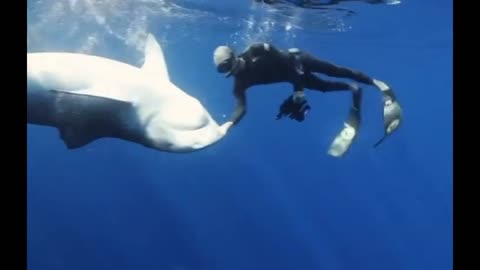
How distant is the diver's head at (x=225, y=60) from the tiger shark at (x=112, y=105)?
1.95 ft

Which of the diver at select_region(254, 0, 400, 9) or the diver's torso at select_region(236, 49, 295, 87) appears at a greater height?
the diver's torso at select_region(236, 49, 295, 87)

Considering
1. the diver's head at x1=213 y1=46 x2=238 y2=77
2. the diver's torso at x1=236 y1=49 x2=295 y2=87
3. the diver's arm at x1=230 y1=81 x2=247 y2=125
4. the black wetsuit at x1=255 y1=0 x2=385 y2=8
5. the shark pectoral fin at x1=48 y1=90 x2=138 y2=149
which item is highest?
the diver's head at x1=213 y1=46 x2=238 y2=77

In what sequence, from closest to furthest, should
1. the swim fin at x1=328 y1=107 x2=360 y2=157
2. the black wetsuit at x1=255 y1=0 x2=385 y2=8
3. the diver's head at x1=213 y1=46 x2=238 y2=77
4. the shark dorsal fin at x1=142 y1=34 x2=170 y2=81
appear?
the swim fin at x1=328 y1=107 x2=360 y2=157
the diver's head at x1=213 y1=46 x2=238 y2=77
the shark dorsal fin at x1=142 y1=34 x2=170 y2=81
the black wetsuit at x1=255 y1=0 x2=385 y2=8

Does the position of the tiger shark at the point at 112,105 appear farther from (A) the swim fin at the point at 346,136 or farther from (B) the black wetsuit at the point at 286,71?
(A) the swim fin at the point at 346,136

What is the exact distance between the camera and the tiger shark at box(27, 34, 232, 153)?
24.9ft

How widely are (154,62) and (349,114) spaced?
2851 mm

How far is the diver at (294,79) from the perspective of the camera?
7.75 m

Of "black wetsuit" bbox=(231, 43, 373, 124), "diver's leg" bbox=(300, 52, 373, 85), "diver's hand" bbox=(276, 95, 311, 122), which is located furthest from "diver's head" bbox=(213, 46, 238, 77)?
"diver's leg" bbox=(300, 52, 373, 85)

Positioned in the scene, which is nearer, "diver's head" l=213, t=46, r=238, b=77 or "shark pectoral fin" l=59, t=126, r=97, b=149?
"diver's head" l=213, t=46, r=238, b=77

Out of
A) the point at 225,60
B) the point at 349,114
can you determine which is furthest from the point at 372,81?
the point at 225,60

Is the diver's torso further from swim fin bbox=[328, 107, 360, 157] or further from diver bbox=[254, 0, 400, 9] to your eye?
diver bbox=[254, 0, 400, 9]

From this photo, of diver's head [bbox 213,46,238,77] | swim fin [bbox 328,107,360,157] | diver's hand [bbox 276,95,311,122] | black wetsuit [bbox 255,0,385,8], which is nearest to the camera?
swim fin [bbox 328,107,360,157]
